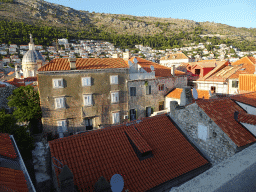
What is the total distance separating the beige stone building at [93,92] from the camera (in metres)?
22.4

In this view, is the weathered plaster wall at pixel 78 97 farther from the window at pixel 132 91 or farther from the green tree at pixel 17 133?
the green tree at pixel 17 133

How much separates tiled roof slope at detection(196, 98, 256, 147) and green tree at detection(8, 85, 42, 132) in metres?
23.3

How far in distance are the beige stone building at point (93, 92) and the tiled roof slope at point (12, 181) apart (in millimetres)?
16025

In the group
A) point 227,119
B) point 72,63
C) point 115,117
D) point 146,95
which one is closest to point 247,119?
point 227,119

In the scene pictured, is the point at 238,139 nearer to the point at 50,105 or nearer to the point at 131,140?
the point at 131,140

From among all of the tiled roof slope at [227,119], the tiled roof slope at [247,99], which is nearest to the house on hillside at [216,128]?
the tiled roof slope at [227,119]

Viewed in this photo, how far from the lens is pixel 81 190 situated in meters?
8.30

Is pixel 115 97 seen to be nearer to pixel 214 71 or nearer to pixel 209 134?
pixel 209 134

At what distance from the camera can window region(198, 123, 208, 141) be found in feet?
35.8

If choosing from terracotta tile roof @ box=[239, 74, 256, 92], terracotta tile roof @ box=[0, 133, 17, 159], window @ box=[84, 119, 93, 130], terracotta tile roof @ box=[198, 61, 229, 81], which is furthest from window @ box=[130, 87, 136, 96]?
terracotta tile roof @ box=[0, 133, 17, 159]

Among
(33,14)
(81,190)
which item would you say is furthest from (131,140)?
(33,14)

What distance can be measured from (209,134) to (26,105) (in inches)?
1009

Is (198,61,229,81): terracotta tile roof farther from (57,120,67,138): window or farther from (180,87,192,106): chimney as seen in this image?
(57,120,67,138): window

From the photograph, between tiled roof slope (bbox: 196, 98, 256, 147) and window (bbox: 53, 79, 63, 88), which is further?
window (bbox: 53, 79, 63, 88)
